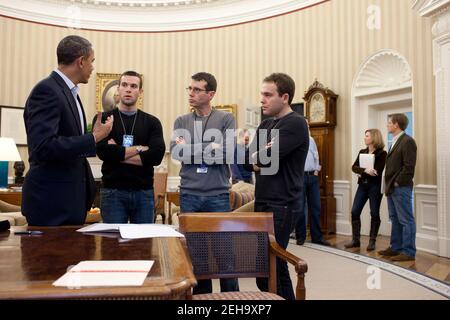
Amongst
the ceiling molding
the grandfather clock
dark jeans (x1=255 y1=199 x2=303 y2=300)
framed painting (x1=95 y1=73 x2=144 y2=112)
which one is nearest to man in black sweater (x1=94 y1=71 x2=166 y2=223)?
dark jeans (x1=255 y1=199 x2=303 y2=300)

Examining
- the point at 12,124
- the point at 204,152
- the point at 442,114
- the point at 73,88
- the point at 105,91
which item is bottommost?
the point at 204,152

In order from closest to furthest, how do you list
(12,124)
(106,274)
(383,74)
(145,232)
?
(106,274), (145,232), (383,74), (12,124)

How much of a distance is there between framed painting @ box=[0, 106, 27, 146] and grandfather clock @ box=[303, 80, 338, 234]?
537 centimetres

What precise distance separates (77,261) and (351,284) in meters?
3.08

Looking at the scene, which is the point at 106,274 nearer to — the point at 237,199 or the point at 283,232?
the point at 283,232

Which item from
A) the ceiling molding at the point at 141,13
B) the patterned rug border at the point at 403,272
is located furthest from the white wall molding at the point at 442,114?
the ceiling molding at the point at 141,13

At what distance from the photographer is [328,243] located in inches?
219

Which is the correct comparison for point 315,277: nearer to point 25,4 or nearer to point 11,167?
point 11,167

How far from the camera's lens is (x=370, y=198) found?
5164 mm

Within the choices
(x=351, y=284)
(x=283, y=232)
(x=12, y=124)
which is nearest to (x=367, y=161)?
(x=351, y=284)

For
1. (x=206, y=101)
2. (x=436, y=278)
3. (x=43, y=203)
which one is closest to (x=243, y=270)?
(x=43, y=203)

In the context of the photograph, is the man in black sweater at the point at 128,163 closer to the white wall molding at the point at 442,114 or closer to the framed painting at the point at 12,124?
the white wall molding at the point at 442,114

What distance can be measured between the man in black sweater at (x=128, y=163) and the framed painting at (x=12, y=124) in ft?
19.0

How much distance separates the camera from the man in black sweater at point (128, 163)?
2523 mm
